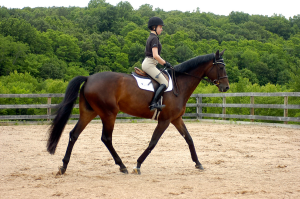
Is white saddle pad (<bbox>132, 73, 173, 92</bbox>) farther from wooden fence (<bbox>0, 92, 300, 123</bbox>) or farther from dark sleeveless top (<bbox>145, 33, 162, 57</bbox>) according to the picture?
wooden fence (<bbox>0, 92, 300, 123</bbox>)

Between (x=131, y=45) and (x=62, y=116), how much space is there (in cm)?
5567

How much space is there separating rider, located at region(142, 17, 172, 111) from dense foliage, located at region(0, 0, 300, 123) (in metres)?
40.4

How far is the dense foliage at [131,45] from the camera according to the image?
52.7m

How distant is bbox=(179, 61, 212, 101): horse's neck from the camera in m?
5.73

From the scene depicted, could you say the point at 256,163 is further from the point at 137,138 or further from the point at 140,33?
the point at 140,33

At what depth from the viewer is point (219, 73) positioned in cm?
579

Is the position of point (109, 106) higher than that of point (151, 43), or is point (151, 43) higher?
A: point (151, 43)

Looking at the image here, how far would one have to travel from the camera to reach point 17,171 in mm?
5184

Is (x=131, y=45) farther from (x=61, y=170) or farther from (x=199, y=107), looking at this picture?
(x=61, y=170)

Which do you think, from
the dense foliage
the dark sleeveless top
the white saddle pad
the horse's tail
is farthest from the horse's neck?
the dense foliage

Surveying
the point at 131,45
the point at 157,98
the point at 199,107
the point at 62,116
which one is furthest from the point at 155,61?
the point at 131,45

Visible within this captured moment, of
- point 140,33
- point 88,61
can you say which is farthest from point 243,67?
point 88,61

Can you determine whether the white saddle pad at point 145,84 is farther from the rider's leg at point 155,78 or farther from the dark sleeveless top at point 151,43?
the dark sleeveless top at point 151,43

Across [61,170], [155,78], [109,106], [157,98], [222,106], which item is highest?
[155,78]
